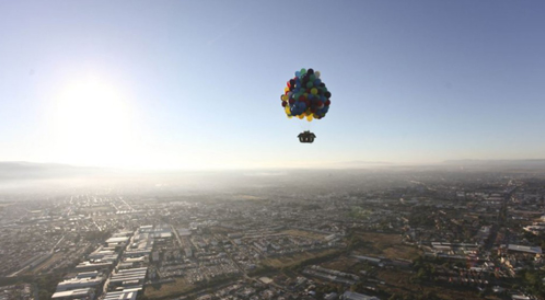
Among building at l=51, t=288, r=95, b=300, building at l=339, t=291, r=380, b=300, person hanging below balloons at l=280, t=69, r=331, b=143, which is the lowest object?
building at l=339, t=291, r=380, b=300

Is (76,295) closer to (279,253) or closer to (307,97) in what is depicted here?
(279,253)

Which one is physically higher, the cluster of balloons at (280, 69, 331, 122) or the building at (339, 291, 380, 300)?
the cluster of balloons at (280, 69, 331, 122)

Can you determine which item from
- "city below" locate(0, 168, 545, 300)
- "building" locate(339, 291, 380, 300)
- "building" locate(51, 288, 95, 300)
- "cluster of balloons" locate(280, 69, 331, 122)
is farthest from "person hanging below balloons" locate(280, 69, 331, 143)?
"building" locate(51, 288, 95, 300)

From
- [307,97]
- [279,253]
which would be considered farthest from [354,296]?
[307,97]

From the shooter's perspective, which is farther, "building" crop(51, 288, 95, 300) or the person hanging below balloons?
"building" crop(51, 288, 95, 300)

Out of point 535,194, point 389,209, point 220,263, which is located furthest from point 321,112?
point 535,194

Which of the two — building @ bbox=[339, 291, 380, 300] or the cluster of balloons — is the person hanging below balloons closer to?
the cluster of balloons

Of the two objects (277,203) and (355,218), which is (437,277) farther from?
(277,203)

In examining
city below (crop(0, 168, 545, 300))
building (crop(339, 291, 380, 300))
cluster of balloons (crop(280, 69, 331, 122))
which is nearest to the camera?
cluster of balloons (crop(280, 69, 331, 122))
